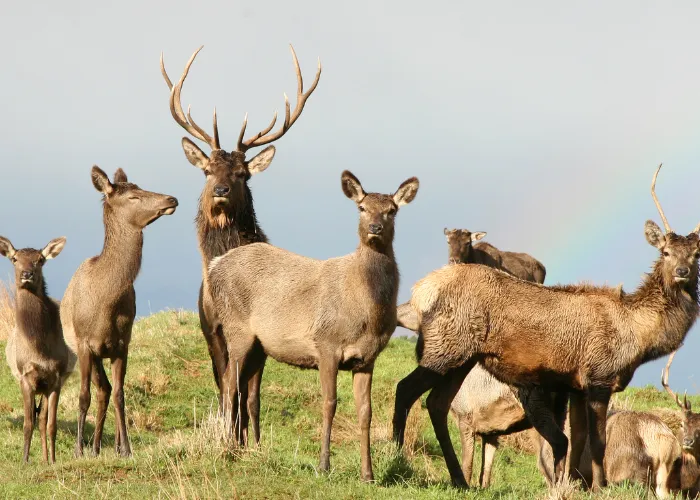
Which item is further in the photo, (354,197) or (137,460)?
(354,197)

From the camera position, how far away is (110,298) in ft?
35.0

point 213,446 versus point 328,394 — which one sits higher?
point 328,394

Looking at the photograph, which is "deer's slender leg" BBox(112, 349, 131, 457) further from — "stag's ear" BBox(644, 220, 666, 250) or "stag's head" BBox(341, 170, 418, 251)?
"stag's ear" BBox(644, 220, 666, 250)

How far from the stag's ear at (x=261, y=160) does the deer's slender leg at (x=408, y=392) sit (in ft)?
11.1

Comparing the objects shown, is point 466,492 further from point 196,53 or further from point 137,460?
point 196,53

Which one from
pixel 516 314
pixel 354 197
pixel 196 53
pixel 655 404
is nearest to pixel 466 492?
pixel 516 314

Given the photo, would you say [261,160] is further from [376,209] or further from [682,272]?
[682,272]

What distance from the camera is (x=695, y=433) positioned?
1191 centimetres

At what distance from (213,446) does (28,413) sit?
411cm

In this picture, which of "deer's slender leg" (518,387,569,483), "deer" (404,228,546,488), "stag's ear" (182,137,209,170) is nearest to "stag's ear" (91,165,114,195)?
"stag's ear" (182,137,209,170)

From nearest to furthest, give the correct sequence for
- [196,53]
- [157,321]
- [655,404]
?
[196,53] < [655,404] < [157,321]

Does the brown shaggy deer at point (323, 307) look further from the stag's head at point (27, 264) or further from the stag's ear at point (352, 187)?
the stag's head at point (27, 264)

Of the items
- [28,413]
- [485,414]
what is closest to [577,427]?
[485,414]

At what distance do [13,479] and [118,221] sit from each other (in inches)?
132
